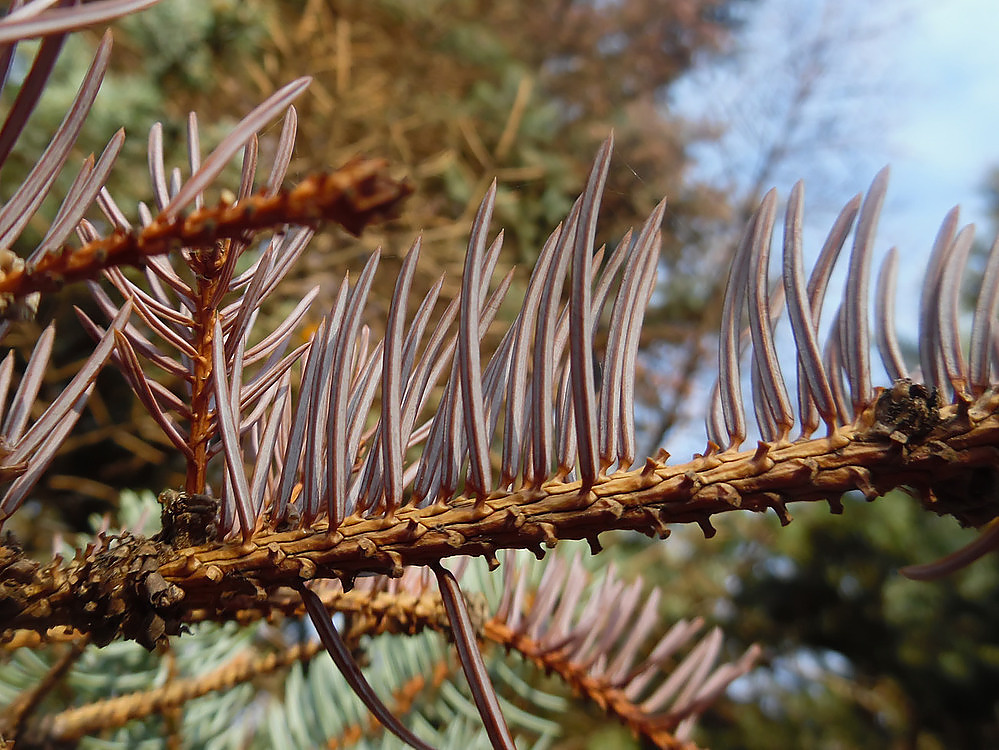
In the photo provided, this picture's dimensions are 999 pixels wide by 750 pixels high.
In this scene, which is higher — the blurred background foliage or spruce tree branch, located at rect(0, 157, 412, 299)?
the blurred background foliage

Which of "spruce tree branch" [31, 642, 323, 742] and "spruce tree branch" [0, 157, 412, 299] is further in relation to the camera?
"spruce tree branch" [31, 642, 323, 742]

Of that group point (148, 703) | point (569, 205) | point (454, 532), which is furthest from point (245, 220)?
point (569, 205)

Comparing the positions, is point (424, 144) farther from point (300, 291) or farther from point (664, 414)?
point (664, 414)

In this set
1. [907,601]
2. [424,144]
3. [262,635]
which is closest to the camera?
[262,635]

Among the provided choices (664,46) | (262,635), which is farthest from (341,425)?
(664,46)

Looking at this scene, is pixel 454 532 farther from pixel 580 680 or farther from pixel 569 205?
pixel 569 205
